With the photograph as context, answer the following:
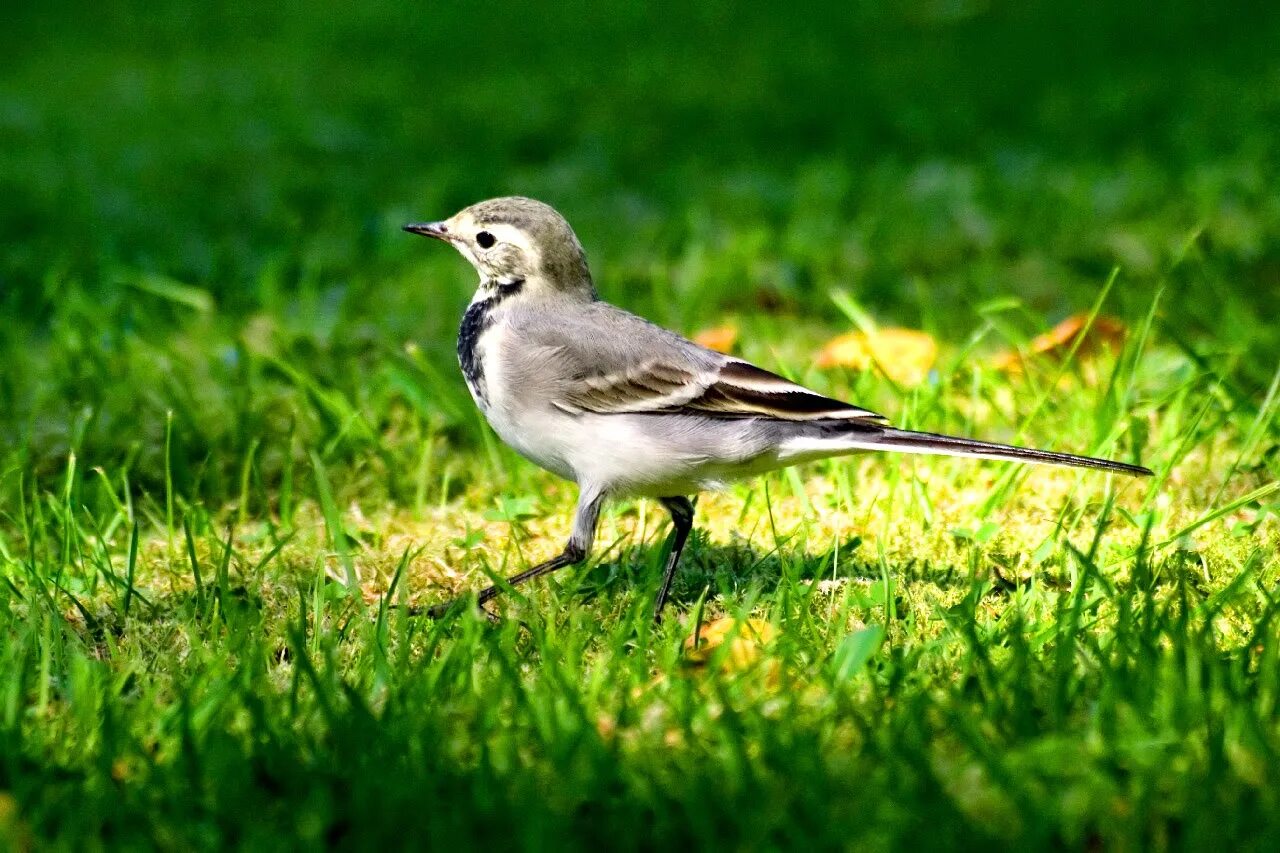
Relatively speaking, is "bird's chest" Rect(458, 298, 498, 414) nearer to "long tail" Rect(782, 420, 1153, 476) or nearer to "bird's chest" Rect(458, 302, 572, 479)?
"bird's chest" Rect(458, 302, 572, 479)

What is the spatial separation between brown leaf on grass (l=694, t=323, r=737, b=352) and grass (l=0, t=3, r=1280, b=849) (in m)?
0.25

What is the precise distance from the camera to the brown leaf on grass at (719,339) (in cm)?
575

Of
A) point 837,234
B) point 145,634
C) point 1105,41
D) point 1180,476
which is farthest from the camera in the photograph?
point 1105,41

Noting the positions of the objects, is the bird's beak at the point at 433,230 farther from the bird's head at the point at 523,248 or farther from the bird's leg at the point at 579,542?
the bird's leg at the point at 579,542

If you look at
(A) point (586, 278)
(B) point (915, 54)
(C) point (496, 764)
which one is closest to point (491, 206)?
(A) point (586, 278)

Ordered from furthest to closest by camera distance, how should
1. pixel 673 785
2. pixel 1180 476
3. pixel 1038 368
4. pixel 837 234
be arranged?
pixel 837 234 → pixel 1038 368 → pixel 1180 476 → pixel 673 785

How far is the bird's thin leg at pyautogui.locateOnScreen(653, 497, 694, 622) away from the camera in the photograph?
13.3 ft

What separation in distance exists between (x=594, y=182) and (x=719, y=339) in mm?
3276

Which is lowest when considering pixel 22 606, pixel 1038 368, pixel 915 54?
pixel 22 606

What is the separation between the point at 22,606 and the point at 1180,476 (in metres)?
3.36

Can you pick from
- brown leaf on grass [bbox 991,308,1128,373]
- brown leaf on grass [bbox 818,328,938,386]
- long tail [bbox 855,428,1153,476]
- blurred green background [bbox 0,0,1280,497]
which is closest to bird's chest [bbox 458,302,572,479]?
long tail [bbox 855,428,1153,476]

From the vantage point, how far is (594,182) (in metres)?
8.84

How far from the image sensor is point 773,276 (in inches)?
269

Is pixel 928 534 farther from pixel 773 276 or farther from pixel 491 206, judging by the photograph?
pixel 773 276
